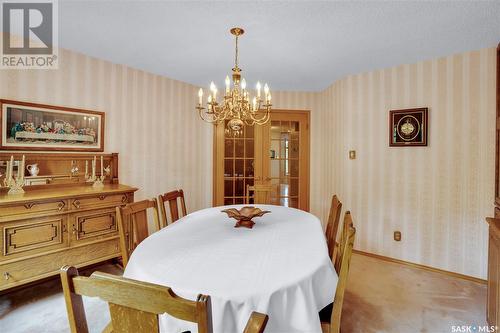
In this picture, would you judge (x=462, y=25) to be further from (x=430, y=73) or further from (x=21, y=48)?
(x=21, y=48)

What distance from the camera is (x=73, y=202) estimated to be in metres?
2.34

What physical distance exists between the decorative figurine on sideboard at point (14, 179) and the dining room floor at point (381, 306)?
94cm

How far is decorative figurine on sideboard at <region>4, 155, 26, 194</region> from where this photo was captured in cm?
225

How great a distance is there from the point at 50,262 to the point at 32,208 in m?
0.50

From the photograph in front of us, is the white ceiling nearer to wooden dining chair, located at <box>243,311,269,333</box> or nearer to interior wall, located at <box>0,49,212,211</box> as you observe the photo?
interior wall, located at <box>0,49,212,211</box>

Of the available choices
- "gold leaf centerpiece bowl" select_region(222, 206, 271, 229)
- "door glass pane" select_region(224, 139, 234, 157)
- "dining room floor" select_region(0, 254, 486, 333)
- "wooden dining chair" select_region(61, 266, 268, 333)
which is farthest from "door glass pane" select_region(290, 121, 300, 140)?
"wooden dining chair" select_region(61, 266, 268, 333)

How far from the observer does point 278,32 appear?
7.58 feet

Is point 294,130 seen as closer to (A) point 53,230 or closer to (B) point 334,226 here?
(B) point 334,226

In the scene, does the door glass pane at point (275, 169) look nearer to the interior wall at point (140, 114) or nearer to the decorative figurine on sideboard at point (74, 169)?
the interior wall at point (140, 114)

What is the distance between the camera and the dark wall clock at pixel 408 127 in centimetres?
298

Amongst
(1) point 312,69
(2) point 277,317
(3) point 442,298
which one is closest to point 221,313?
(2) point 277,317

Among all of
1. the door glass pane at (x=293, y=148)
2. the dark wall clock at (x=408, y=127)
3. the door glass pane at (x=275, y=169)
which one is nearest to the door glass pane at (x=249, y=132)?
the door glass pane at (x=275, y=169)

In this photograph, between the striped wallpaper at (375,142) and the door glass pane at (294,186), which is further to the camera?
the door glass pane at (294,186)

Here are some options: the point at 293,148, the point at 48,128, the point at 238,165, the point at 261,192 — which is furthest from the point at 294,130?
the point at 48,128
